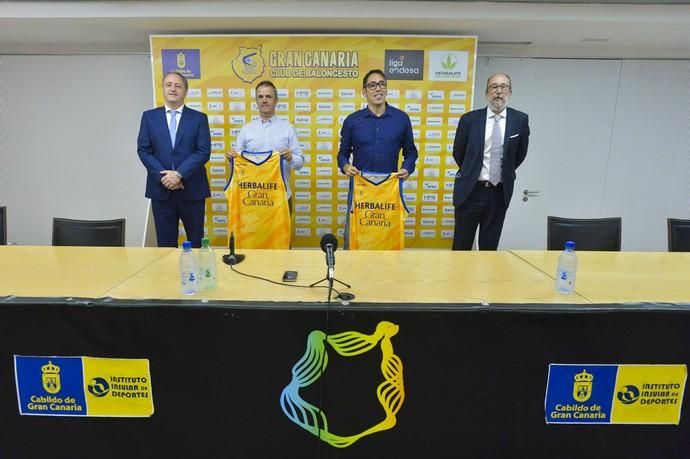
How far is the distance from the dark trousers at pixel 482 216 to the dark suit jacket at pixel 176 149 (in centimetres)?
196

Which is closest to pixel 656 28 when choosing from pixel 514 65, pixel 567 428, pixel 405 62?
pixel 514 65

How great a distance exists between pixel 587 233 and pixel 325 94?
238cm

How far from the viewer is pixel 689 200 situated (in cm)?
444

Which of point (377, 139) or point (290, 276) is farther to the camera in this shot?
point (377, 139)

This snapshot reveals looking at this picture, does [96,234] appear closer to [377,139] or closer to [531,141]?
[377,139]

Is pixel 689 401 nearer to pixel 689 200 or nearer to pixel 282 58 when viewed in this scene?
pixel 282 58

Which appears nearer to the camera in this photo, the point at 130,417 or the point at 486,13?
the point at 130,417

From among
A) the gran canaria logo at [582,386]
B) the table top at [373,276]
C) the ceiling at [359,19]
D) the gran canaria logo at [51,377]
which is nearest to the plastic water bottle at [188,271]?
the table top at [373,276]

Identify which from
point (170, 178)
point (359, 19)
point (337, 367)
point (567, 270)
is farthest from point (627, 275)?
point (170, 178)

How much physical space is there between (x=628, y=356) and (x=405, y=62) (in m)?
2.98

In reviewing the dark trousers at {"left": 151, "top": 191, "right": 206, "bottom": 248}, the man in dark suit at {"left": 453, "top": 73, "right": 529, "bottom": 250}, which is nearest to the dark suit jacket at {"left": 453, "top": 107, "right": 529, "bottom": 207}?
the man in dark suit at {"left": 453, "top": 73, "right": 529, "bottom": 250}

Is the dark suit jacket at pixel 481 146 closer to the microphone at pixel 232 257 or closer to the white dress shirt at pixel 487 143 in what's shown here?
the white dress shirt at pixel 487 143

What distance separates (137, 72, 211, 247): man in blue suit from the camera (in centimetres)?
292

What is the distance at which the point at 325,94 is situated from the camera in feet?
12.0
